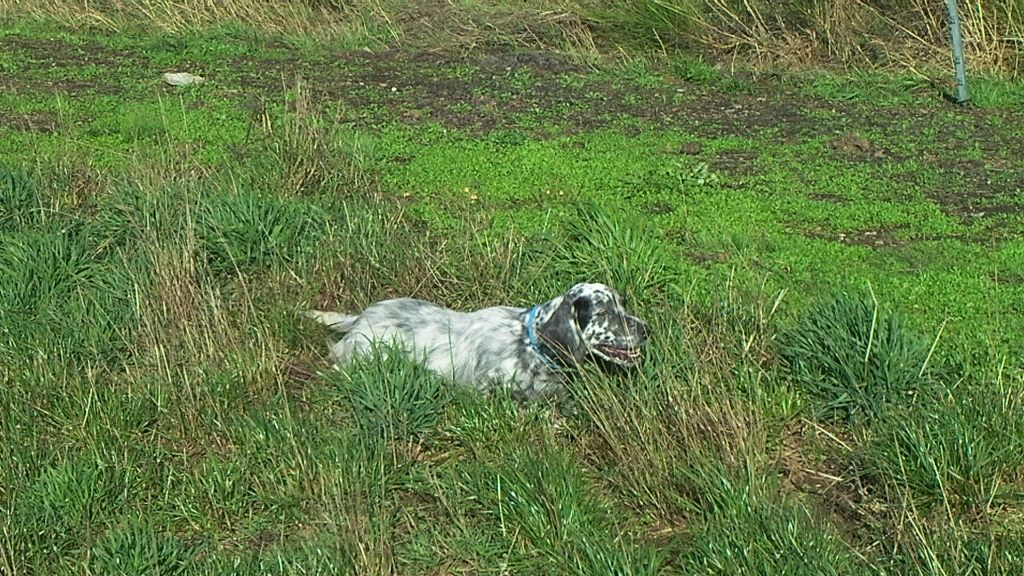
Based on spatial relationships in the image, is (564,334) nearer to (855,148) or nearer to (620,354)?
(620,354)

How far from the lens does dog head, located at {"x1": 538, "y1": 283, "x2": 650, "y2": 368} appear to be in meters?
5.11

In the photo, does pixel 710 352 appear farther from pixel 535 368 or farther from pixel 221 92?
pixel 221 92

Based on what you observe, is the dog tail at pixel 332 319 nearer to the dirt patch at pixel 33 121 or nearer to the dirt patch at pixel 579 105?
the dirt patch at pixel 579 105

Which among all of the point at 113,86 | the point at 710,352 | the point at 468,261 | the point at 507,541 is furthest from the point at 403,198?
the point at 113,86

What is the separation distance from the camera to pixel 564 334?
17.0ft

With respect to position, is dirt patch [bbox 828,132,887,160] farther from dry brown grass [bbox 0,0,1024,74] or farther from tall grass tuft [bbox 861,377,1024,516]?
tall grass tuft [bbox 861,377,1024,516]

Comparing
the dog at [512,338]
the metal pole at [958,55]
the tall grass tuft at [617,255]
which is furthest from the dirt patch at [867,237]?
the metal pole at [958,55]

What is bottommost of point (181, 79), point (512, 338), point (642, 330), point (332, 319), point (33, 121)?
point (181, 79)

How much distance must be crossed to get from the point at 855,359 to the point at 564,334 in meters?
1.19

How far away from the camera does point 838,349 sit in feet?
16.9

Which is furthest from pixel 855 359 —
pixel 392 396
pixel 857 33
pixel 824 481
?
pixel 857 33

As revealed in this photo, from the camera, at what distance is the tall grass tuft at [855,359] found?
4984 mm

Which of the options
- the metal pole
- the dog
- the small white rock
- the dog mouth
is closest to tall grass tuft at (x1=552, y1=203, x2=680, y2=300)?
the dog

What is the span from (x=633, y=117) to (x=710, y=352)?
513 centimetres
